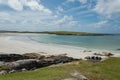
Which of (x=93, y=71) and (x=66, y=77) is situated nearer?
(x=66, y=77)

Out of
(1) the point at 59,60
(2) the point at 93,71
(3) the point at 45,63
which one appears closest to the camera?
(2) the point at 93,71

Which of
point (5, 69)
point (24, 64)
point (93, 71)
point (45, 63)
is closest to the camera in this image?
point (93, 71)

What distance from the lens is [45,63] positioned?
3222 cm

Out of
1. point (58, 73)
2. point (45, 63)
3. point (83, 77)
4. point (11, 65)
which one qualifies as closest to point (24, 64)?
point (11, 65)

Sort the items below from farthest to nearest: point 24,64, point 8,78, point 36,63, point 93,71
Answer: point 36,63
point 24,64
point 93,71
point 8,78

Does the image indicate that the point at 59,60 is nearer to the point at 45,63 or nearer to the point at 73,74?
the point at 45,63

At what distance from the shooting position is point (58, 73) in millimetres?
19156

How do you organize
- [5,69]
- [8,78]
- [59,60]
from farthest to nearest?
[59,60] < [5,69] < [8,78]

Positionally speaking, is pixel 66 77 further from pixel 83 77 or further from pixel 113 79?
pixel 113 79

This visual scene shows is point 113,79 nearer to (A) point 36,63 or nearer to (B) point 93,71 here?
(B) point 93,71

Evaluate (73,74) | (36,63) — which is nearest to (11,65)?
(36,63)

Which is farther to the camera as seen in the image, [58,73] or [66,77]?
[58,73]

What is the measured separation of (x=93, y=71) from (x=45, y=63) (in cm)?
1259

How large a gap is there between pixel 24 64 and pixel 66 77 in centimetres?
1115
